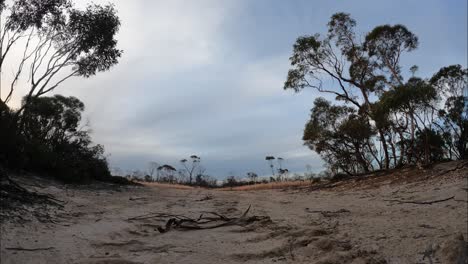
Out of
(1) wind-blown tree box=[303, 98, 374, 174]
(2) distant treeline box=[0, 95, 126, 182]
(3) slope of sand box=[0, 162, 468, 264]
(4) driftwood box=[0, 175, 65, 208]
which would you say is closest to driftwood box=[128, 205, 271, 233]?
(3) slope of sand box=[0, 162, 468, 264]

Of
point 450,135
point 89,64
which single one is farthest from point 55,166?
point 450,135

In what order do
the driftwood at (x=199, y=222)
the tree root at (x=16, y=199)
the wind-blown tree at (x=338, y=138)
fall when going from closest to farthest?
the tree root at (x=16, y=199)
the driftwood at (x=199, y=222)
the wind-blown tree at (x=338, y=138)

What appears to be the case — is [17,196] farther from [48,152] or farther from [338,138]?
[338,138]

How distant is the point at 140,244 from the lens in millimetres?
4703

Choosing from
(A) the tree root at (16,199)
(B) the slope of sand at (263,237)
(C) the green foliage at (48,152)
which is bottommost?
(B) the slope of sand at (263,237)

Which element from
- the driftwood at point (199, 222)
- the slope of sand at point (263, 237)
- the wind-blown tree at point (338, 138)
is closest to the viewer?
the slope of sand at point (263, 237)

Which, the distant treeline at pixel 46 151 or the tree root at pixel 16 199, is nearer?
the tree root at pixel 16 199

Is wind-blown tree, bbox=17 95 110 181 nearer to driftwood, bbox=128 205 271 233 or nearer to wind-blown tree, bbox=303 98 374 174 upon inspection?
driftwood, bbox=128 205 271 233

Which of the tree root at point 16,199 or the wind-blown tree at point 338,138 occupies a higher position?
the wind-blown tree at point 338,138

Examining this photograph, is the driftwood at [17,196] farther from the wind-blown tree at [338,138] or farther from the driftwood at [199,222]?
the wind-blown tree at [338,138]

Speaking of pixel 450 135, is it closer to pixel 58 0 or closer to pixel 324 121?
pixel 324 121

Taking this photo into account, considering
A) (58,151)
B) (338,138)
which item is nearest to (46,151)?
(58,151)

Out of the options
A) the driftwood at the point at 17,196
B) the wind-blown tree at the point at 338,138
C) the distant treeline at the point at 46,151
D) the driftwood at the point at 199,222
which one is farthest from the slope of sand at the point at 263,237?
the wind-blown tree at the point at 338,138

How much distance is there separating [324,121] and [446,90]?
20.5 ft
